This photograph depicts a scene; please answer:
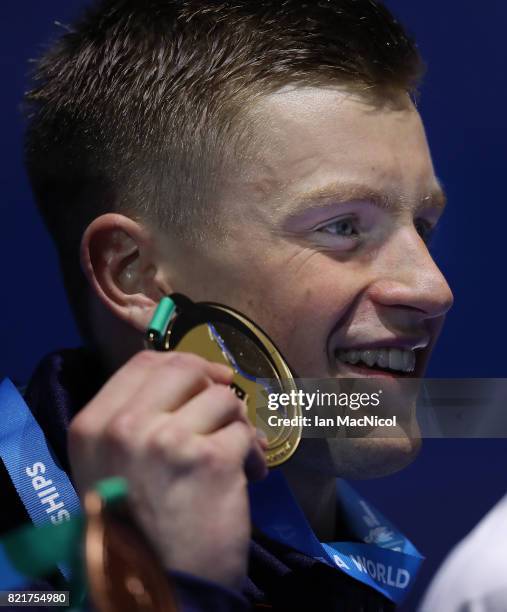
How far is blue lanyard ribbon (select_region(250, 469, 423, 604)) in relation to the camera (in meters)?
1.31

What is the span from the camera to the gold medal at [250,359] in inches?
45.7

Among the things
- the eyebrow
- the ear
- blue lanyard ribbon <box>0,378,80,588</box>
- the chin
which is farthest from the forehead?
blue lanyard ribbon <box>0,378,80,588</box>

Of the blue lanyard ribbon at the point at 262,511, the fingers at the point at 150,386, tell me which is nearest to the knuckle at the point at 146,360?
the fingers at the point at 150,386

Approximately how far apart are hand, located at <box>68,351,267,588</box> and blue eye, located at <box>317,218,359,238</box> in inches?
16.4

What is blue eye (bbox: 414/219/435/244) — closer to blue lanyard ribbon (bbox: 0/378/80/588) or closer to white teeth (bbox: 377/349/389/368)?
white teeth (bbox: 377/349/389/368)

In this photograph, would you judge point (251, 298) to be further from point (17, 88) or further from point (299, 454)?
point (17, 88)

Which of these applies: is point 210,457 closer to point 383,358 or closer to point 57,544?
point 57,544

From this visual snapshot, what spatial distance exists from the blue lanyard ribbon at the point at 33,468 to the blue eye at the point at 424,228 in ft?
2.00

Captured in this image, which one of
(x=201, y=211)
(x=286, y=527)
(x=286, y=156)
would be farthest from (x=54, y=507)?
(x=286, y=156)

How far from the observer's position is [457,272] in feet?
6.35

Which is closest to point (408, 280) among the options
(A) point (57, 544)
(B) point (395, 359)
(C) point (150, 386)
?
(B) point (395, 359)

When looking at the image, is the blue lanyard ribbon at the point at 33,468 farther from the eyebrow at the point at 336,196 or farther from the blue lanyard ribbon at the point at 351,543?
the eyebrow at the point at 336,196

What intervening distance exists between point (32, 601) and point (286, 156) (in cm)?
66

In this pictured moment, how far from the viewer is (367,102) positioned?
1.35 m
